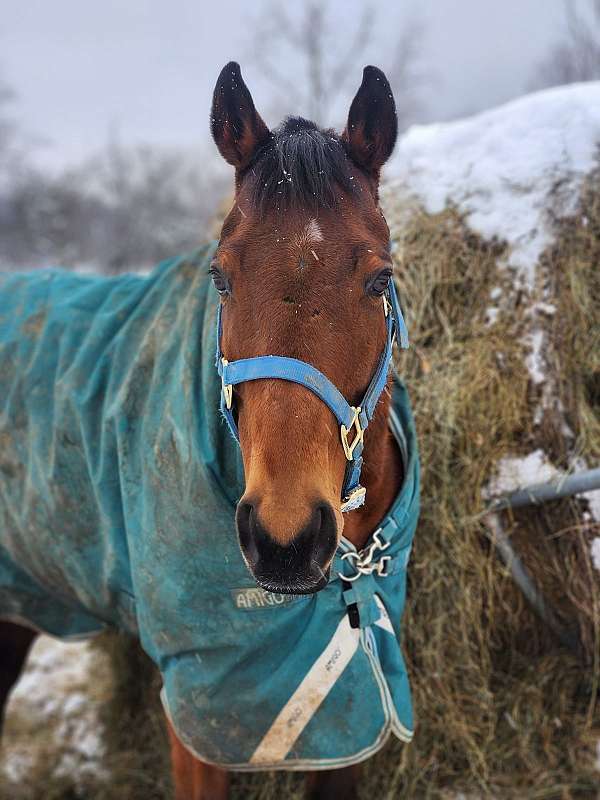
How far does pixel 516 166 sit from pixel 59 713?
3987mm

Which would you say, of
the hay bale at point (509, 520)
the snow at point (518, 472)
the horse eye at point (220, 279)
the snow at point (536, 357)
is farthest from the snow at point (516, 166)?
the horse eye at point (220, 279)

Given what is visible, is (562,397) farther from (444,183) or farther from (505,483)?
(444,183)

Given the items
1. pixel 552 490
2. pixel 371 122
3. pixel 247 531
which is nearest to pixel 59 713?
pixel 552 490

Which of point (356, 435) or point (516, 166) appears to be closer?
point (356, 435)

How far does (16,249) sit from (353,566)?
25.9m

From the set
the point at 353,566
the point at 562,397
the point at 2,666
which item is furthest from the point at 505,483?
the point at 2,666

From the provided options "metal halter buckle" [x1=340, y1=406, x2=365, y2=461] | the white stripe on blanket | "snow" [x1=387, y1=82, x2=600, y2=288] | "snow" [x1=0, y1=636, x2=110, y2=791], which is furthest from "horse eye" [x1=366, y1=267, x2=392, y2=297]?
"snow" [x1=0, y1=636, x2=110, y2=791]

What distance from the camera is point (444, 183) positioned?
322 centimetres

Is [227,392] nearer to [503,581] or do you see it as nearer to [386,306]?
[386,306]

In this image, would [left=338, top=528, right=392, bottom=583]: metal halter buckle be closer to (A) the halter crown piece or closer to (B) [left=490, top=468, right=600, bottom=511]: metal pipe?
(A) the halter crown piece

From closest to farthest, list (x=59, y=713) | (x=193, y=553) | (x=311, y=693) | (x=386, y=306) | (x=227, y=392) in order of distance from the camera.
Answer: (x=227, y=392) → (x=386, y=306) → (x=193, y=553) → (x=311, y=693) → (x=59, y=713)

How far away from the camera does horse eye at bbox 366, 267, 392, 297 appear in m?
1.60

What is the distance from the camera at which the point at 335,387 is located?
1.53 m

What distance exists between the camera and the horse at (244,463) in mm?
1500
